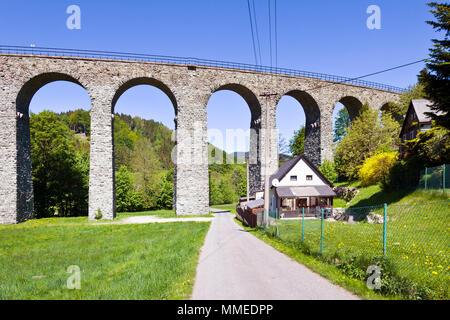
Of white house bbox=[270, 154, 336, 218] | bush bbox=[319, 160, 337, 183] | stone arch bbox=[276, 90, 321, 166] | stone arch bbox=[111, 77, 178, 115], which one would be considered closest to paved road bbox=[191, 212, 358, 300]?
white house bbox=[270, 154, 336, 218]

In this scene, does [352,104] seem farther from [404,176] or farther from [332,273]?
[332,273]

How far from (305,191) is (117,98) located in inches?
946

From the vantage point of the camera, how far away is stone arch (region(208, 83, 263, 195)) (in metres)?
34.7

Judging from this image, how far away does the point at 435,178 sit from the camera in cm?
1805

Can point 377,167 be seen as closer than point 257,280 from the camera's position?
No

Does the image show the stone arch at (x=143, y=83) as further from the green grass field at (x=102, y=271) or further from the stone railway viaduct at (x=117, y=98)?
the green grass field at (x=102, y=271)

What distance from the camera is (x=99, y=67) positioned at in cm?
2942

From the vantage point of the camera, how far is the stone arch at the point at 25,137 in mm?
27609

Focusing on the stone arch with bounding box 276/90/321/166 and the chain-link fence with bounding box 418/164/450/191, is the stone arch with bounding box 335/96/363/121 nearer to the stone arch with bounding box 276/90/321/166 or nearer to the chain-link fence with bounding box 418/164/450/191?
the stone arch with bounding box 276/90/321/166

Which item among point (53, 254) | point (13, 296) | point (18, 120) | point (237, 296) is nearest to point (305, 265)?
point (237, 296)

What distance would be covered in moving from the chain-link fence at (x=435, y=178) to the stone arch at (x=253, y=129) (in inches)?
713

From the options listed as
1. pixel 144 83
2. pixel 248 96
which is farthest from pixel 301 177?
pixel 144 83
